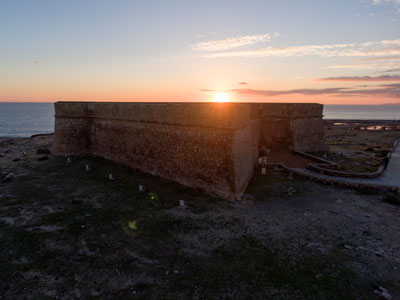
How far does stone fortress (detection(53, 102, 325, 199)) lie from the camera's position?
1227 centimetres

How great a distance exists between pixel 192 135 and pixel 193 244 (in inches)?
260

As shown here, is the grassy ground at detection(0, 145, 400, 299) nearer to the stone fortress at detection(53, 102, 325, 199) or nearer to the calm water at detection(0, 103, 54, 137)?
the stone fortress at detection(53, 102, 325, 199)

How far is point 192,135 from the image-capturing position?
1335cm

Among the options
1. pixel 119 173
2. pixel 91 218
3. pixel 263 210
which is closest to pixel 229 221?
pixel 263 210

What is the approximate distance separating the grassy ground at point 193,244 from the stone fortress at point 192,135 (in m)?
1.57

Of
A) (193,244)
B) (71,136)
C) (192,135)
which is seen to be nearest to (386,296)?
(193,244)

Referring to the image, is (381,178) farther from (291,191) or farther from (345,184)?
(291,191)

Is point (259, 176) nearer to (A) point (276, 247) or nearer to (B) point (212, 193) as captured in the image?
(B) point (212, 193)

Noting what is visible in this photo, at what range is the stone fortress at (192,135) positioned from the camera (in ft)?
40.3

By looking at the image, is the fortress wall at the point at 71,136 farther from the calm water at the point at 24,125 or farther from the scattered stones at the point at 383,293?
the calm water at the point at 24,125

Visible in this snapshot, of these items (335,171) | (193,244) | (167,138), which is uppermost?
(167,138)

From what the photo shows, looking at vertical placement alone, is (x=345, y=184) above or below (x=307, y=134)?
below

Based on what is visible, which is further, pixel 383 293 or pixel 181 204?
pixel 181 204

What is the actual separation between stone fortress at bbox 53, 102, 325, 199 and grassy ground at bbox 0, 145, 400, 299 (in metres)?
1.57
